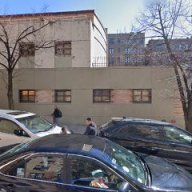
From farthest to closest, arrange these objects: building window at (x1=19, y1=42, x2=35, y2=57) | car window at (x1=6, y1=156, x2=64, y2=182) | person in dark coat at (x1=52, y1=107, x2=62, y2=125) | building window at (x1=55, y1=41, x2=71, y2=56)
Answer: building window at (x1=55, y1=41, x2=71, y2=56) < building window at (x1=19, y1=42, x2=35, y2=57) < person in dark coat at (x1=52, y1=107, x2=62, y2=125) < car window at (x1=6, y1=156, x2=64, y2=182)

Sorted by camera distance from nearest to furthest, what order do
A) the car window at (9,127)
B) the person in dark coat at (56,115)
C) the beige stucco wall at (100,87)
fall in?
Answer: the car window at (9,127) → the person in dark coat at (56,115) → the beige stucco wall at (100,87)

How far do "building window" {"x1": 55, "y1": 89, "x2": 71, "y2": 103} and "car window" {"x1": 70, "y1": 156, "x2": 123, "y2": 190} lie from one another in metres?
16.2

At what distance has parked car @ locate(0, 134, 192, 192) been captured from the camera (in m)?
4.38

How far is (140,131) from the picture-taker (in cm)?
876

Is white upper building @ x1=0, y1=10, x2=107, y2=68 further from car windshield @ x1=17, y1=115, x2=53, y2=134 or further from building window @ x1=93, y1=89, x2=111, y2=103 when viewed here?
car windshield @ x1=17, y1=115, x2=53, y2=134

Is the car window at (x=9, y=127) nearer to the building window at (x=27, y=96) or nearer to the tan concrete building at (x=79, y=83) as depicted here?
the tan concrete building at (x=79, y=83)

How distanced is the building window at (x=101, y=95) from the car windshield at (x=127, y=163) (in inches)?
570

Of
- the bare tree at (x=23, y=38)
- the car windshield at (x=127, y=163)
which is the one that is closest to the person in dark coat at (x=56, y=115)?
the bare tree at (x=23, y=38)

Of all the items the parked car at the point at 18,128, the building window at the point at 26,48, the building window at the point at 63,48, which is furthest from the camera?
the building window at the point at 63,48

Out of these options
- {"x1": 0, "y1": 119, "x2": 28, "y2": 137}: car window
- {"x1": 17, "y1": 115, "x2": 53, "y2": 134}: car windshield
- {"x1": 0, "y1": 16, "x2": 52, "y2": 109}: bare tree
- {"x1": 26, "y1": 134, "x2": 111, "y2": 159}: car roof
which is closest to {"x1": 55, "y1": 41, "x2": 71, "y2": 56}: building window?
{"x1": 0, "y1": 16, "x2": 52, "y2": 109}: bare tree

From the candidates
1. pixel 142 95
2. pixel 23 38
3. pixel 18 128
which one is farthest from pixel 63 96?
pixel 18 128

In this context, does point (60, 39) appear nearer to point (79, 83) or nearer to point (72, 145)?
point (79, 83)

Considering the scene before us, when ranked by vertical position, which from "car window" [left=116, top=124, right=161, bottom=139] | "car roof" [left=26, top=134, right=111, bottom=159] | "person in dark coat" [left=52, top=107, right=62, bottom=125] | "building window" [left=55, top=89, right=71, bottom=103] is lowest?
"person in dark coat" [left=52, top=107, right=62, bottom=125]

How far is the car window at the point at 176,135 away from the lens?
862 cm
